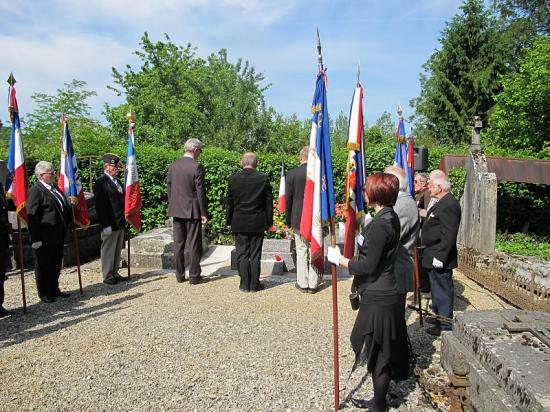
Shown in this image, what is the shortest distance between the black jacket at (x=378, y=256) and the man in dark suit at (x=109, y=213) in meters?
4.98

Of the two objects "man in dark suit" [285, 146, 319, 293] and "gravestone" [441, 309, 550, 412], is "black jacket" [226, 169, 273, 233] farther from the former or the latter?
"gravestone" [441, 309, 550, 412]

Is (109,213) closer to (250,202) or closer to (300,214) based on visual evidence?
(250,202)

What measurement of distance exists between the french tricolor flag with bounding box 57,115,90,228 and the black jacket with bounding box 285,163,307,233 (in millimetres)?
3234

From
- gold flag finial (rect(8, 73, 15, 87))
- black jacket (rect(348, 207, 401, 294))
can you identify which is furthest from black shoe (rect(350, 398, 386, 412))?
gold flag finial (rect(8, 73, 15, 87))

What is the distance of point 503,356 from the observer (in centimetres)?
312

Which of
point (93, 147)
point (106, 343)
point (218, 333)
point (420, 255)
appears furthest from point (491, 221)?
point (93, 147)

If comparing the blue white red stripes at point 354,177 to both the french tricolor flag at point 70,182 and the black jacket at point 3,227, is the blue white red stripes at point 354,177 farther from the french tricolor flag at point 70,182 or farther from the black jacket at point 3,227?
the french tricolor flag at point 70,182

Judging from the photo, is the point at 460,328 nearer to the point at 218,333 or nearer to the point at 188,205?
the point at 218,333

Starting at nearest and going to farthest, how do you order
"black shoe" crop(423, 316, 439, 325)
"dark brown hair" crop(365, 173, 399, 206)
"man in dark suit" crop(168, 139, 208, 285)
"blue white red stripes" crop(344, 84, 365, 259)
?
1. "dark brown hair" crop(365, 173, 399, 206)
2. "blue white red stripes" crop(344, 84, 365, 259)
3. "black shoe" crop(423, 316, 439, 325)
4. "man in dark suit" crop(168, 139, 208, 285)

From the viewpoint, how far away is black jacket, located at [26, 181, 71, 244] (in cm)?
599

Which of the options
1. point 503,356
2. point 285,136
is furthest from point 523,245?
point 285,136

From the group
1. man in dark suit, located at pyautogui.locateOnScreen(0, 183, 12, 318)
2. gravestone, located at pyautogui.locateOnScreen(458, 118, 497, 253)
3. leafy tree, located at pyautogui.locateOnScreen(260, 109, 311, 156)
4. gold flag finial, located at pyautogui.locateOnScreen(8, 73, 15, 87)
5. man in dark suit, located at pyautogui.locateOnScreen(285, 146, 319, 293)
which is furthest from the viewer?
leafy tree, located at pyautogui.locateOnScreen(260, 109, 311, 156)

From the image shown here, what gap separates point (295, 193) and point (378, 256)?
Result: 3.70m

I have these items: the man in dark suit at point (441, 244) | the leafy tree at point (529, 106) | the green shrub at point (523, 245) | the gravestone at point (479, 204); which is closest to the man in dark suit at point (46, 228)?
the man in dark suit at point (441, 244)
